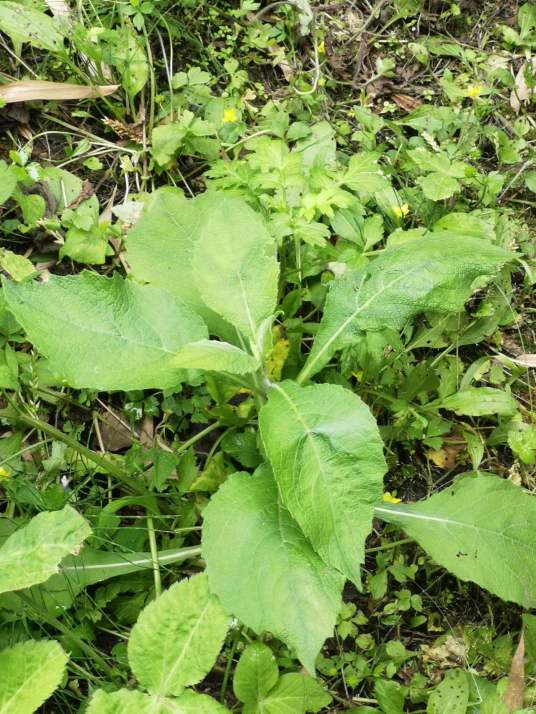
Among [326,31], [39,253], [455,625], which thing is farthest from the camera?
[326,31]

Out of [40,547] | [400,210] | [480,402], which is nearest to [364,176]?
[400,210]

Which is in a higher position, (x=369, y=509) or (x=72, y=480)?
(x=369, y=509)

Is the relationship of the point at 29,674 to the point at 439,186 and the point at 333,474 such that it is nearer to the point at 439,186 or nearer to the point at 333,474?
the point at 333,474

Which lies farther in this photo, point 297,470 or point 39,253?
point 39,253

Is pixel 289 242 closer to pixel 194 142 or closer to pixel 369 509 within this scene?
pixel 194 142

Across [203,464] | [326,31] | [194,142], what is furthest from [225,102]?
[203,464]

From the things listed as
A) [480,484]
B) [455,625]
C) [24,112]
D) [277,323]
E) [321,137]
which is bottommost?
[455,625]
